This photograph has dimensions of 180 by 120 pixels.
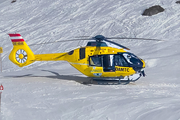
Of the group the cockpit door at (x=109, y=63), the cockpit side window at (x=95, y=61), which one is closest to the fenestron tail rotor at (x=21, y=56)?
the cockpit side window at (x=95, y=61)

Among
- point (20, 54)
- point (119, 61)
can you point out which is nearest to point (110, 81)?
point (119, 61)

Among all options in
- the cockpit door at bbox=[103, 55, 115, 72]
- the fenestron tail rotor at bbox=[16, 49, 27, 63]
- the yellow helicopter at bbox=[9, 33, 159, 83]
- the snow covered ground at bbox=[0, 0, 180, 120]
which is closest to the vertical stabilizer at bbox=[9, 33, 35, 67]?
the fenestron tail rotor at bbox=[16, 49, 27, 63]

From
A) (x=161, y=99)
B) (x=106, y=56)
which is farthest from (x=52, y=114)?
(x=106, y=56)

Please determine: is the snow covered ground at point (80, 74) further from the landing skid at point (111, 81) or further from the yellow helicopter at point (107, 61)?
the yellow helicopter at point (107, 61)

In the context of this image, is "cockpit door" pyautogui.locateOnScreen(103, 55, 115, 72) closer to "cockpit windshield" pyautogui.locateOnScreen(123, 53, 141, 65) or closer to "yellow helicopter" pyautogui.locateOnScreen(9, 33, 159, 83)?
"yellow helicopter" pyautogui.locateOnScreen(9, 33, 159, 83)

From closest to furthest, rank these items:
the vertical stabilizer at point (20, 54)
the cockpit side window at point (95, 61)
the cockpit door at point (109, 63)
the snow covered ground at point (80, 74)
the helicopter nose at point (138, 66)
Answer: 1. the snow covered ground at point (80, 74)
2. the helicopter nose at point (138, 66)
3. the cockpit door at point (109, 63)
4. the cockpit side window at point (95, 61)
5. the vertical stabilizer at point (20, 54)

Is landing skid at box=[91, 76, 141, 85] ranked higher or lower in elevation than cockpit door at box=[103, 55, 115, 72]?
lower

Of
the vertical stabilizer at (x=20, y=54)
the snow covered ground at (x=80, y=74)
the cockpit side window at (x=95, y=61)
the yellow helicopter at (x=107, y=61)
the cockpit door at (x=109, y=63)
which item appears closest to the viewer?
the snow covered ground at (x=80, y=74)

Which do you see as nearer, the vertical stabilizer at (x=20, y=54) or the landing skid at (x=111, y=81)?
the landing skid at (x=111, y=81)

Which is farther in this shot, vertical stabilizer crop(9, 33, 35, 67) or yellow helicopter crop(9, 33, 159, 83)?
vertical stabilizer crop(9, 33, 35, 67)
